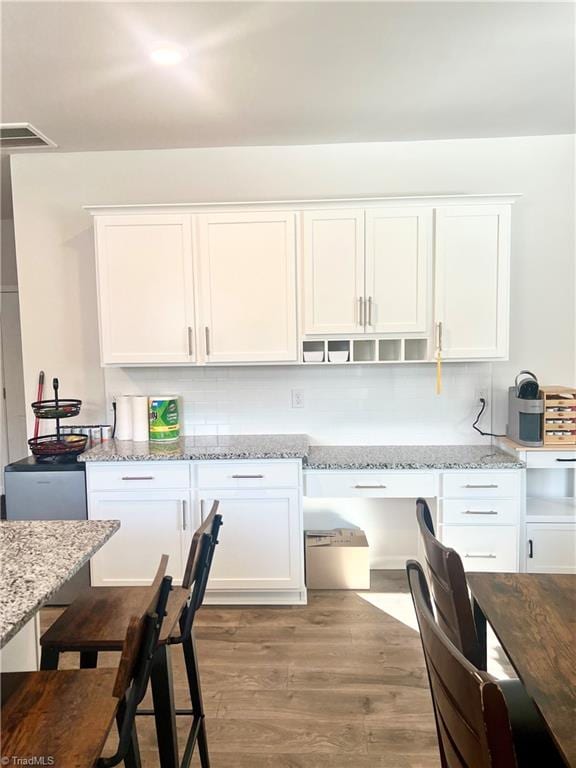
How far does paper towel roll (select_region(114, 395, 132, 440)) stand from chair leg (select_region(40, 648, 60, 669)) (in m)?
1.93

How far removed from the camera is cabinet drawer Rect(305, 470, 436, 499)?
9.37ft

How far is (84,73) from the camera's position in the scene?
235 cm

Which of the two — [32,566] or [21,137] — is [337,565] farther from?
[21,137]

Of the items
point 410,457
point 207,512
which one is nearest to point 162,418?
point 207,512

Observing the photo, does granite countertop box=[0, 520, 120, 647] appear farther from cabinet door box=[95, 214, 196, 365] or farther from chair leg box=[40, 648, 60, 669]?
cabinet door box=[95, 214, 196, 365]

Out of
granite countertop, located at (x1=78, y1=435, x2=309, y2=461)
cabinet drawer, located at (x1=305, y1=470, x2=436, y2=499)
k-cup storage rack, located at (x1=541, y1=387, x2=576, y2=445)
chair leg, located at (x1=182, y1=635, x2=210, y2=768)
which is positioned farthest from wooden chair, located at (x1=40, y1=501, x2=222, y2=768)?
k-cup storage rack, located at (x1=541, y1=387, x2=576, y2=445)

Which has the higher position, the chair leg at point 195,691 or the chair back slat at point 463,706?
the chair back slat at point 463,706

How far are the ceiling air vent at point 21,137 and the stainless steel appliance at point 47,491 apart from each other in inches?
75.7

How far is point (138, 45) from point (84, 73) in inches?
15.1

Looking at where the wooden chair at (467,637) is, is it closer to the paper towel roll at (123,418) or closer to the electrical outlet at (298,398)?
the electrical outlet at (298,398)

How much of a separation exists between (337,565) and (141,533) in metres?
1.20

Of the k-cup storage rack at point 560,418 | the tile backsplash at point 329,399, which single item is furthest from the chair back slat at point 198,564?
the k-cup storage rack at point 560,418

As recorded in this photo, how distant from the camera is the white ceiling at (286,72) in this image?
197 centimetres

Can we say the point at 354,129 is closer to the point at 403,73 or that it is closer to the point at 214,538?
the point at 403,73
